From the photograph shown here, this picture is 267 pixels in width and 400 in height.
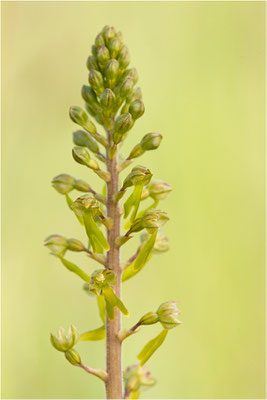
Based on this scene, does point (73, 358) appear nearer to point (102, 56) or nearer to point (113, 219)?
point (113, 219)

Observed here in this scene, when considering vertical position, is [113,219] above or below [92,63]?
below

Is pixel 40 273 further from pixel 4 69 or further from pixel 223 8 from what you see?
pixel 223 8

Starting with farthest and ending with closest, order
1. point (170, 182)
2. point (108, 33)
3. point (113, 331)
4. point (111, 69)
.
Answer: point (170, 182), point (108, 33), point (111, 69), point (113, 331)

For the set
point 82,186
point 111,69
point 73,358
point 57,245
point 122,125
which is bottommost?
point 73,358

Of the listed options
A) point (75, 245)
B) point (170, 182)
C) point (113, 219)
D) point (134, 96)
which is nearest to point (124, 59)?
point (134, 96)

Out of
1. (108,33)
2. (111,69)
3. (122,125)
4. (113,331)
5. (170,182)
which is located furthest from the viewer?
(170,182)

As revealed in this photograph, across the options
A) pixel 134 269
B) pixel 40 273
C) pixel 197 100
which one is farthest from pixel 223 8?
pixel 134 269

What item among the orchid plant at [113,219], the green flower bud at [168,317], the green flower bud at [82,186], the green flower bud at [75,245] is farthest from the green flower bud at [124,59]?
→ the green flower bud at [168,317]

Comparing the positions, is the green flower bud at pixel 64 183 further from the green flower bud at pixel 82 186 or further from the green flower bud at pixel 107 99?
the green flower bud at pixel 107 99
